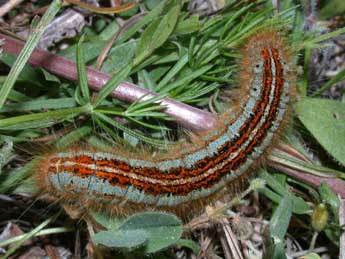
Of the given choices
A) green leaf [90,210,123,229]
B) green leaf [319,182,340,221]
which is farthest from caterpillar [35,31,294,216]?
green leaf [319,182,340,221]

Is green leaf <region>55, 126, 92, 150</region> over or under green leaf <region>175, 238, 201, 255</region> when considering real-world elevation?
over

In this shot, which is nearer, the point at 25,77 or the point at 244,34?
the point at 25,77

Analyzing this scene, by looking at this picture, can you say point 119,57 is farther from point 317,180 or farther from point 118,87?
point 317,180

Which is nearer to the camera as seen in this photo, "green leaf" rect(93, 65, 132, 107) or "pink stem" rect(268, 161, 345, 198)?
"green leaf" rect(93, 65, 132, 107)

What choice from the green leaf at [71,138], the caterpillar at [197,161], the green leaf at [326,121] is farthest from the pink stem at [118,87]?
the green leaf at [326,121]

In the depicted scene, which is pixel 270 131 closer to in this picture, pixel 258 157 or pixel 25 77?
pixel 258 157

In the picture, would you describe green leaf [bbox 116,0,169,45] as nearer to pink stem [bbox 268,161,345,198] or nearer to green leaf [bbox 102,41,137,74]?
green leaf [bbox 102,41,137,74]

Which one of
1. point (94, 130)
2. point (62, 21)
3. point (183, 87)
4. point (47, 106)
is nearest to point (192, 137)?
point (183, 87)
